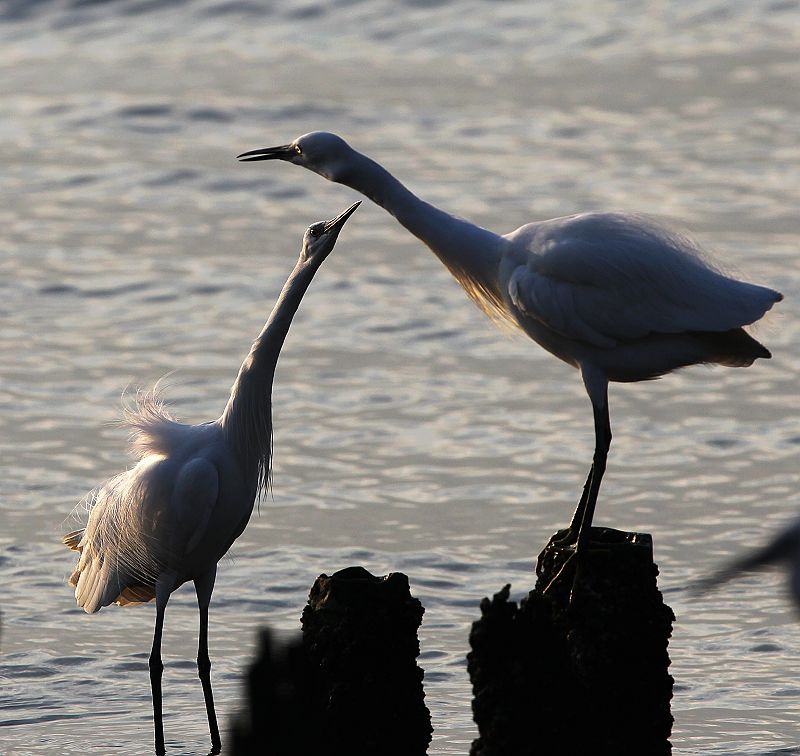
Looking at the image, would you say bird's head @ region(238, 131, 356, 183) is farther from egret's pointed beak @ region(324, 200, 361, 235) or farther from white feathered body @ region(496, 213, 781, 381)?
white feathered body @ region(496, 213, 781, 381)

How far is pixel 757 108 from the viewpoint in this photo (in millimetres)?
20234

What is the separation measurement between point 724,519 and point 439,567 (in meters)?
1.94

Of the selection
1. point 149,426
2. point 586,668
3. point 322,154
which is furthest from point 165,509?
point 586,668

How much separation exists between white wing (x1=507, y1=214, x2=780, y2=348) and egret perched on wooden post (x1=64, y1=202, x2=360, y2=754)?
965 millimetres

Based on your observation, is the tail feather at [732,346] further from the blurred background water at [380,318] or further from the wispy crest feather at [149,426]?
the wispy crest feather at [149,426]

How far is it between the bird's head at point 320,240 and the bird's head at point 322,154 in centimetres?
40

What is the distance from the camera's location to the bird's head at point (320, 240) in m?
7.81

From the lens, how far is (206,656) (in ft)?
27.8

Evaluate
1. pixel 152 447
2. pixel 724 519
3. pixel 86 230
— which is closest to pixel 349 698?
pixel 152 447

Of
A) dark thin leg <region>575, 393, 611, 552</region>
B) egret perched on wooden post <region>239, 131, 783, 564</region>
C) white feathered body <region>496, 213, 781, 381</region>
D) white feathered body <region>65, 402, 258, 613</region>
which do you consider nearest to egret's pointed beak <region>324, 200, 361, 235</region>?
egret perched on wooden post <region>239, 131, 783, 564</region>

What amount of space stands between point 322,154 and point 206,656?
2.47 meters

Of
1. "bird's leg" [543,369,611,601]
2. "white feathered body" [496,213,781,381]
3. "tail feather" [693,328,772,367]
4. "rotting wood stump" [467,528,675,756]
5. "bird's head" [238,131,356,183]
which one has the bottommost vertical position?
"rotting wood stump" [467,528,675,756]

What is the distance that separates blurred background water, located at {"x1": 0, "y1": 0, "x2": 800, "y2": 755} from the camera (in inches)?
388

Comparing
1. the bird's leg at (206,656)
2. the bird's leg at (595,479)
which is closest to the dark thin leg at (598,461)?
the bird's leg at (595,479)
